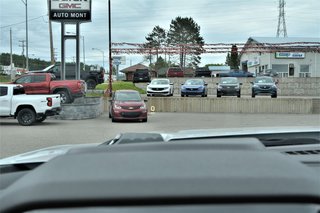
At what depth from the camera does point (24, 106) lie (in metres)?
18.5

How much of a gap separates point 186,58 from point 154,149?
9079 cm

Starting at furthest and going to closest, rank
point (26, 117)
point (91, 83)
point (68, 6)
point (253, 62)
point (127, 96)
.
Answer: point (253, 62)
point (91, 83)
point (68, 6)
point (127, 96)
point (26, 117)

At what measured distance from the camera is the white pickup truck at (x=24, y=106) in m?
18.4

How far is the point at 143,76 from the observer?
4597cm

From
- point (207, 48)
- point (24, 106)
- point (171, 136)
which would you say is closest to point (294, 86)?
point (207, 48)

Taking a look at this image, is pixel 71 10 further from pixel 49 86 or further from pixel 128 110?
pixel 128 110

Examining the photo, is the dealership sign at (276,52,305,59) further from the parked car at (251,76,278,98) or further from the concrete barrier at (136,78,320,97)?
the parked car at (251,76,278,98)

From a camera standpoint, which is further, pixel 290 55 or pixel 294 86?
pixel 290 55

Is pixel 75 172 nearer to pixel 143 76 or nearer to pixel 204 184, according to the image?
pixel 204 184

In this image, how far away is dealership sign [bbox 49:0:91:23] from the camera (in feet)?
79.4

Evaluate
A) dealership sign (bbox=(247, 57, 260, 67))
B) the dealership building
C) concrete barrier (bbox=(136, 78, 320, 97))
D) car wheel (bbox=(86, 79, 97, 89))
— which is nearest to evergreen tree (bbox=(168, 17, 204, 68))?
dealership sign (bbox=(247, 57, 260, 67))

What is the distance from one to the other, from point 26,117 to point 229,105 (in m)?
13.7

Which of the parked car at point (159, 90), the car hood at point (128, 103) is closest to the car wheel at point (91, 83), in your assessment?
the parked car at point (159, 90)

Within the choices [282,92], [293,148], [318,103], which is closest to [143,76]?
[282,92]
